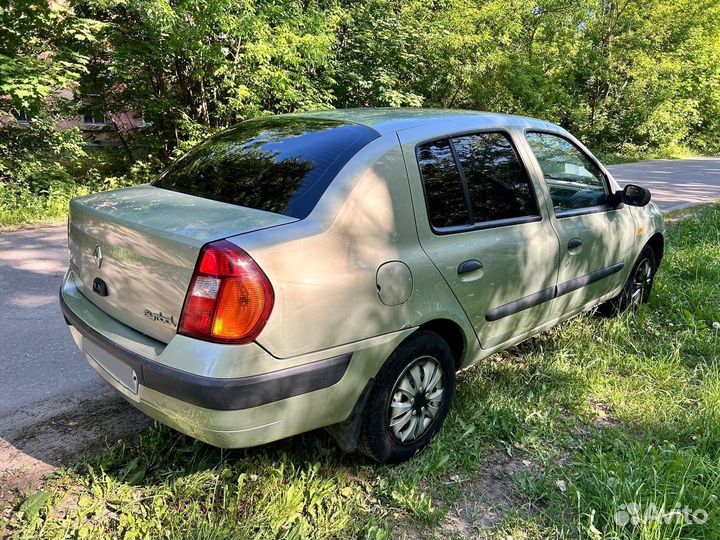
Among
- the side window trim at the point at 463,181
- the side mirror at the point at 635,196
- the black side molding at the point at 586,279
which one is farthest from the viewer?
the side mirror at the point at 635,196

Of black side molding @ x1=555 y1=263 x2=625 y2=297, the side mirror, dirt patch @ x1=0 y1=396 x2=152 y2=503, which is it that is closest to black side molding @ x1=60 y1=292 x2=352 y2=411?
dirt patch @ x1=0 y1=396 x2=152 y2=503

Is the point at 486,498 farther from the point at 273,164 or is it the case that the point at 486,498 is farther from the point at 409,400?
the point at 273,164

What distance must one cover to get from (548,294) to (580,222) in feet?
Result: 1.86

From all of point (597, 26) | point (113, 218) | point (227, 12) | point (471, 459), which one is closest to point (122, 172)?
point (227, 12)

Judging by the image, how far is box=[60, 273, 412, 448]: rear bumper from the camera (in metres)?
1.92

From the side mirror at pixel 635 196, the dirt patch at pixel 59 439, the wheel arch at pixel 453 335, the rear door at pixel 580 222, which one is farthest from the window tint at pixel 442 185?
the dirt patch at pixel 59 439

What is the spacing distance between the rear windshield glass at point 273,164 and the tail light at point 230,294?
1.12 ft

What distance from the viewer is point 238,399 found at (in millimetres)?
1925

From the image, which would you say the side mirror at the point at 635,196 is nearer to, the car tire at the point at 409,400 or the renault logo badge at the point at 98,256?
the car tire at the point at 409,400

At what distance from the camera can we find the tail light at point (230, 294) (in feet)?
6.29

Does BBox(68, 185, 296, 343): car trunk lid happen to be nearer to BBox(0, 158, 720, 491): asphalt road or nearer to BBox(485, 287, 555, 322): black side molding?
BBox(0, 158, 720, 491): asphalt road

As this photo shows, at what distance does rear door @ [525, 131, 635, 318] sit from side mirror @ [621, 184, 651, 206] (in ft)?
0.27

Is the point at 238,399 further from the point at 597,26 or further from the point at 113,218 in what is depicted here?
the point at 597,26

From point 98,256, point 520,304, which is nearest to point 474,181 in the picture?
point 520,304
